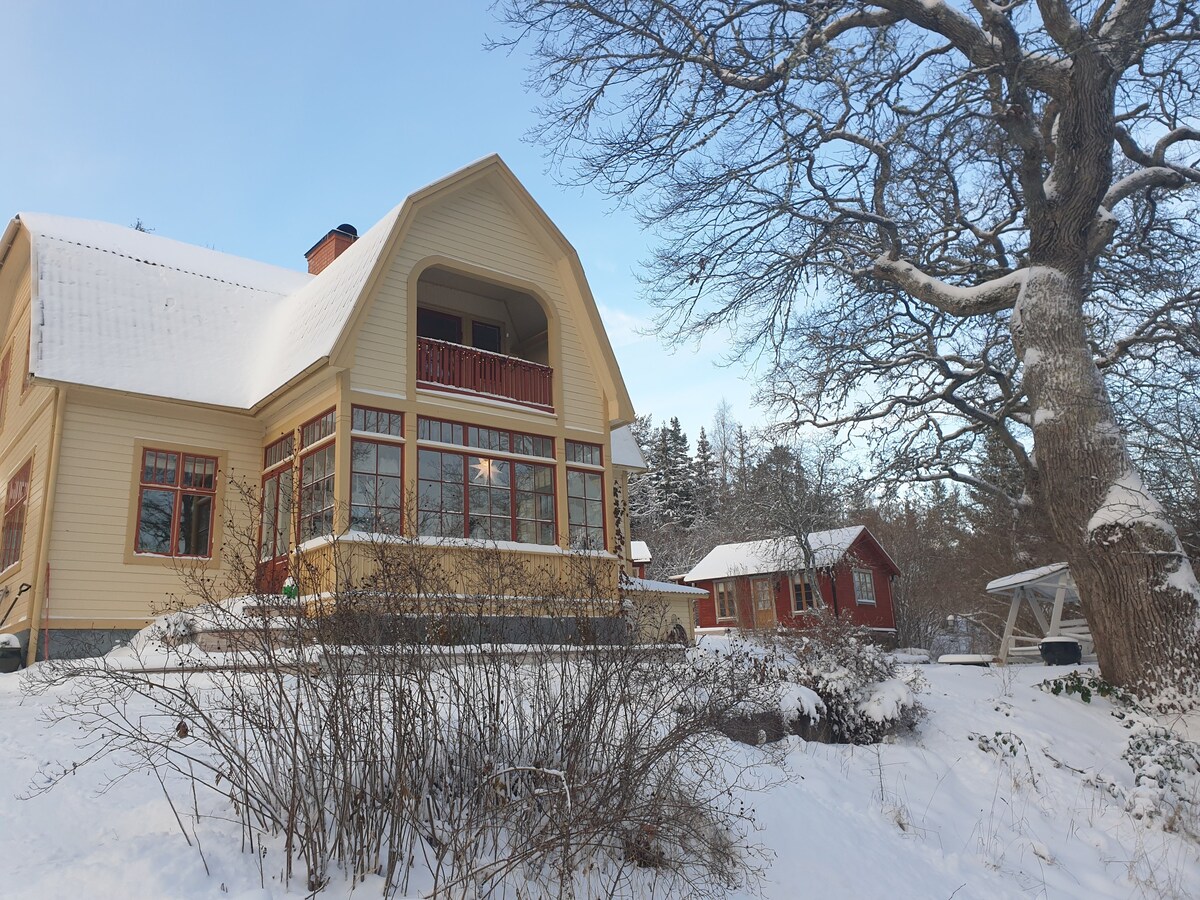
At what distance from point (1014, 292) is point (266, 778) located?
984 centimetres

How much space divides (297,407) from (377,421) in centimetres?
161

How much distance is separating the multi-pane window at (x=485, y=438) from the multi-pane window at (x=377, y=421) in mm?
301

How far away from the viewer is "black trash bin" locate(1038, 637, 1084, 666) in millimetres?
12969

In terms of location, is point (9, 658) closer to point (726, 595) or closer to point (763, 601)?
point (763, 601)

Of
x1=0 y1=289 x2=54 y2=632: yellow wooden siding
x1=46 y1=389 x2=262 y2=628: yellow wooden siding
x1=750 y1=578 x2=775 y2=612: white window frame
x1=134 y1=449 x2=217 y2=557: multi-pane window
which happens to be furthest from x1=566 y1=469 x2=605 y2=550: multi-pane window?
x1=750 y1=578 x2=775 y2=612: white window frame

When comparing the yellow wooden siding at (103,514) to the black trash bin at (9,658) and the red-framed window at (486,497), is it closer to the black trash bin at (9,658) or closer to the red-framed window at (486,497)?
the black trash bin at (9,658)

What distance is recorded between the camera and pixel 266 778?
456cm

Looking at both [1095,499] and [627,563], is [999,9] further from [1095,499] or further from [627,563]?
[627,563]

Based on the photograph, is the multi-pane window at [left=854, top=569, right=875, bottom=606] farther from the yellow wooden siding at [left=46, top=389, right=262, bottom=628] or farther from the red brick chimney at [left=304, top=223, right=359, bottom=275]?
the yellow wooden siding at [left=46, top=389, right=262, bottom=628]

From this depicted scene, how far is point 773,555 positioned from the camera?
1049 inches

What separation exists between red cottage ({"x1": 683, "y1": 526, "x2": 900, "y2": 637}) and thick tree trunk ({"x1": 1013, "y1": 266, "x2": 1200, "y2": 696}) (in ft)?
53.7

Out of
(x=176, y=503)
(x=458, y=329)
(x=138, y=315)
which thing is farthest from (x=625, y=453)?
(x=138, y=315)

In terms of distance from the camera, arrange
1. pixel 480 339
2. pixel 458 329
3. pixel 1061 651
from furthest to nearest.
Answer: pixel 480 339
pixel 458 329
pixel 1061 651

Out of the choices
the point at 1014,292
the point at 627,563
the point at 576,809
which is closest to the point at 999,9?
the point at 1014,292
